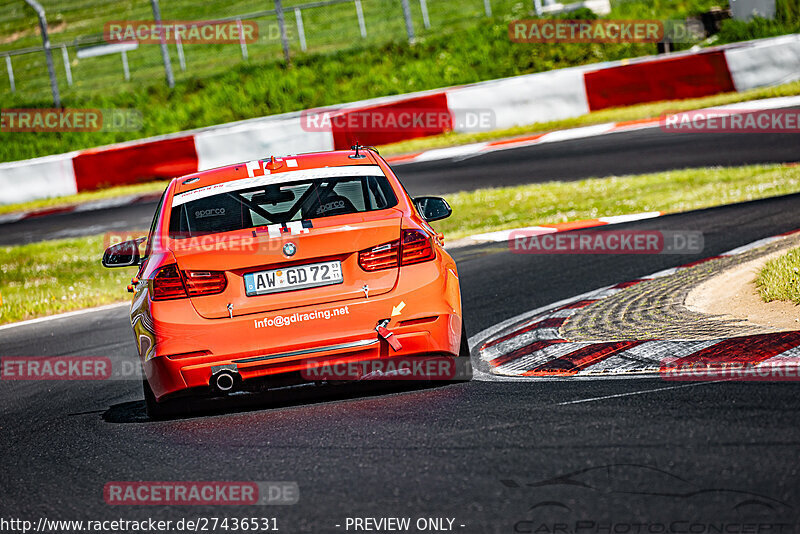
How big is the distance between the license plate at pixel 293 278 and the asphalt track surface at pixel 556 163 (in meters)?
10.5

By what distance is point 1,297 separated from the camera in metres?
13.3

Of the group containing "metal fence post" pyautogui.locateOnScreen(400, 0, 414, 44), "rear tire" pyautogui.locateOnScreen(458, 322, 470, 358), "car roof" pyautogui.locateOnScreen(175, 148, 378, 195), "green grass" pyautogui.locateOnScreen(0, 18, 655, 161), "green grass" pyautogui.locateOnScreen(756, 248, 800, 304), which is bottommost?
"green grass" pyautogui.locateOnScreen(756, 248, 800, 304)

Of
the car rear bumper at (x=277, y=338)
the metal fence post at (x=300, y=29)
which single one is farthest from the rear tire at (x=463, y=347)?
the metal fence post at (x=300, y=29)

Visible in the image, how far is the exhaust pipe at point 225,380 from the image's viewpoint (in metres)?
5.92

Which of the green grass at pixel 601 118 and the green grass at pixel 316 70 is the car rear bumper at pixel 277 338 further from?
the green grass at pixel 316 70

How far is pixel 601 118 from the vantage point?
20844 millimetres

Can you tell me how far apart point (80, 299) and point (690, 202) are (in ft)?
23.3

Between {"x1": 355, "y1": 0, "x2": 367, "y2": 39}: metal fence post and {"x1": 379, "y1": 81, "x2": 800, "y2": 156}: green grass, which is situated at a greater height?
{"x1": 355, "y1": 0, "x2": 367, "y2": 39}: metal fence post

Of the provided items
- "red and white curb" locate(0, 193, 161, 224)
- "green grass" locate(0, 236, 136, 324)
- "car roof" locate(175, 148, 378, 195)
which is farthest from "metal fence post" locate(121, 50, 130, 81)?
"car roof" locate(175, 148, 378, 195)

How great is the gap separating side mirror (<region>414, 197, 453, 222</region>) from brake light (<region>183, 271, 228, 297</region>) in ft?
5.28

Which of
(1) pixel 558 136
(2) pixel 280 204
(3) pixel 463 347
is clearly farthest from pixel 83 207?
(3) pixel 463 347

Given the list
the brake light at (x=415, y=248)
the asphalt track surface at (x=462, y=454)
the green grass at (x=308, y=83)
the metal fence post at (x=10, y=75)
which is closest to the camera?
the asphalt track surface at (x=462, y=454)

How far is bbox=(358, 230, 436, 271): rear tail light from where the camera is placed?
604cm

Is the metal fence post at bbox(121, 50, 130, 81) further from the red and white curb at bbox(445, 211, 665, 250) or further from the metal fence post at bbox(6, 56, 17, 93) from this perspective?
the red and white curb at bbox(445, 211, 665, 250)
